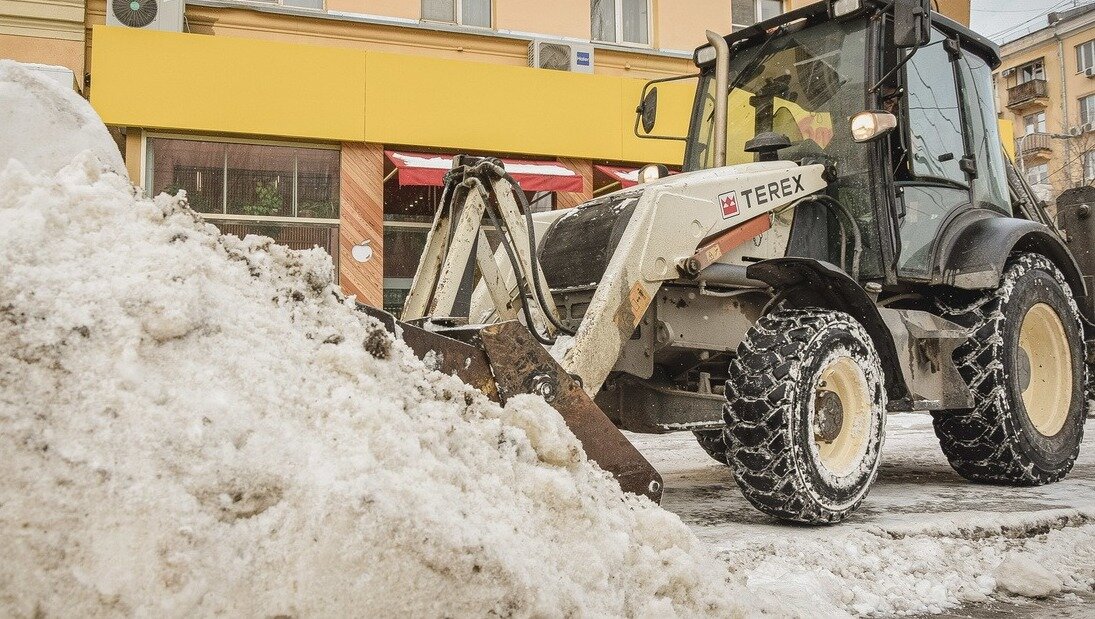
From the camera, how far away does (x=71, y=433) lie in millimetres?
2104

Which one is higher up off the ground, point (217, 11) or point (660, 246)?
point (217, 11)

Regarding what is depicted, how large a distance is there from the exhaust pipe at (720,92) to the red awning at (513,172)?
5.18 m

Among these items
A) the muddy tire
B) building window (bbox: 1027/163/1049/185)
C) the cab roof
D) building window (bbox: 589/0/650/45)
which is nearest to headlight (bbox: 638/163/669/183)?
the cab roof

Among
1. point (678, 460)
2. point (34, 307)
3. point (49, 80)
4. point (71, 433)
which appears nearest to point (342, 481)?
point (71, 433)

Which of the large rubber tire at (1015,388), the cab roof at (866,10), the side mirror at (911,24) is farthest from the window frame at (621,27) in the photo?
the side mirror at (911,24)

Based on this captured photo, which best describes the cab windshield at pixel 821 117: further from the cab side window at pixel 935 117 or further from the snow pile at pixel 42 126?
the snow pile at pixel 42 126

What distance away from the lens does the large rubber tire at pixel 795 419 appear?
4.11 meters

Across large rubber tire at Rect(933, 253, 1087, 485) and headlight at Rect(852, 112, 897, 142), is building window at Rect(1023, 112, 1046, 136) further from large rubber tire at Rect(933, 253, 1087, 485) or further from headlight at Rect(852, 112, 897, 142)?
headlight at Rect(852, 112, 897, 142)

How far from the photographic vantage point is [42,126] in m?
2.88

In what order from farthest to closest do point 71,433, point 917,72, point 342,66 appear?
point 342,66 < point 917,72 < point 71,433

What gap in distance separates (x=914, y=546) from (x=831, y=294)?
4.48ft

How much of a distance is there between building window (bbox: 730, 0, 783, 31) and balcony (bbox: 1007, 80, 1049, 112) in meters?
36.7

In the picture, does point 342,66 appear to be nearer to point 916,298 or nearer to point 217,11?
point 217,11

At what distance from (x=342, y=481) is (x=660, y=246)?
2.57 metres
